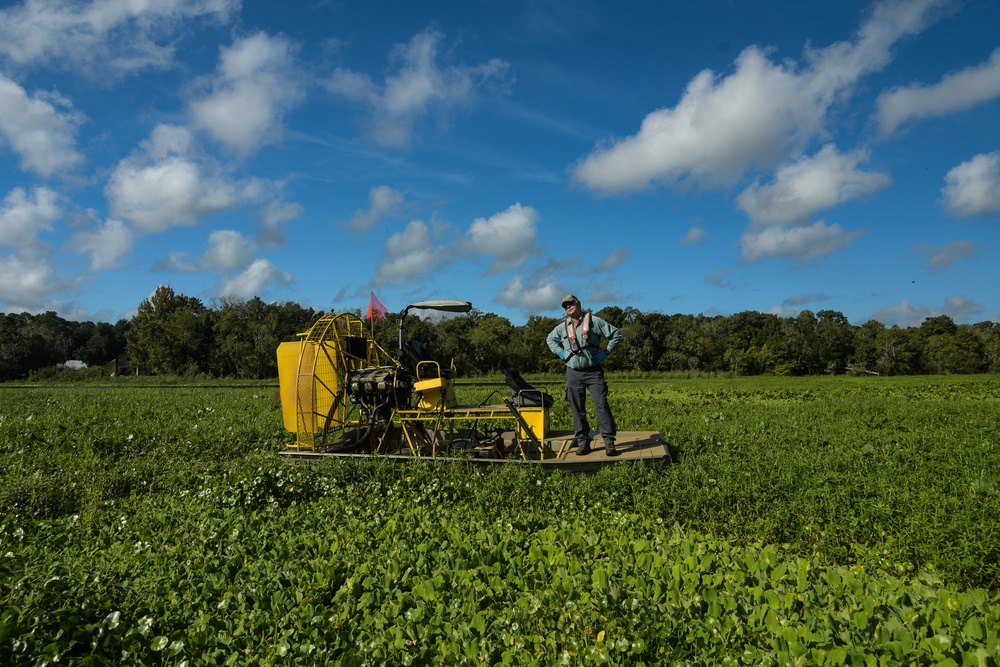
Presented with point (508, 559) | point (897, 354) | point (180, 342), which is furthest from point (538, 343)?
point (508, 559)

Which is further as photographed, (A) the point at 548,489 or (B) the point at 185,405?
(B) the point at 185,405

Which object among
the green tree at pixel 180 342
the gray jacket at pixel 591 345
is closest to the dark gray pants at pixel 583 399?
the gray jacket at pixel 591 345

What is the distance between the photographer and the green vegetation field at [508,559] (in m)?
3.04

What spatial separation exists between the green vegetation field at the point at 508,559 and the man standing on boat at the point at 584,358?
1.00 meters

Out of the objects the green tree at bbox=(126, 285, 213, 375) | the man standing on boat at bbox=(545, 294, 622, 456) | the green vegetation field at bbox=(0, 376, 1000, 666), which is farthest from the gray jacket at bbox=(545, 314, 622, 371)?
the green tree at bbox=(126, 285, 213, 375)

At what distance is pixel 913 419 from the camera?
11.4 metres

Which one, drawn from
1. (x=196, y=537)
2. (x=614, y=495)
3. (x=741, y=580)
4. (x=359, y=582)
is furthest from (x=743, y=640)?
(x=196, y=537)

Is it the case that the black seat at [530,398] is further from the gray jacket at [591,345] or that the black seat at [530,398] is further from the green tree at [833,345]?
the green tree at [833,345]

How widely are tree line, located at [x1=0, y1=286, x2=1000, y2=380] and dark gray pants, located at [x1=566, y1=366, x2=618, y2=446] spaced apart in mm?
28292

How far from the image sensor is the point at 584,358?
7910mm

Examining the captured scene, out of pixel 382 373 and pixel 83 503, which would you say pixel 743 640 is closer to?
pixel 382 373

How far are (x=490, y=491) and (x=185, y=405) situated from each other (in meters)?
11.3

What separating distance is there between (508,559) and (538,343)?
42.8m

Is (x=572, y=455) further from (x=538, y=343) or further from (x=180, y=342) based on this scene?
(x=180, y=342)
